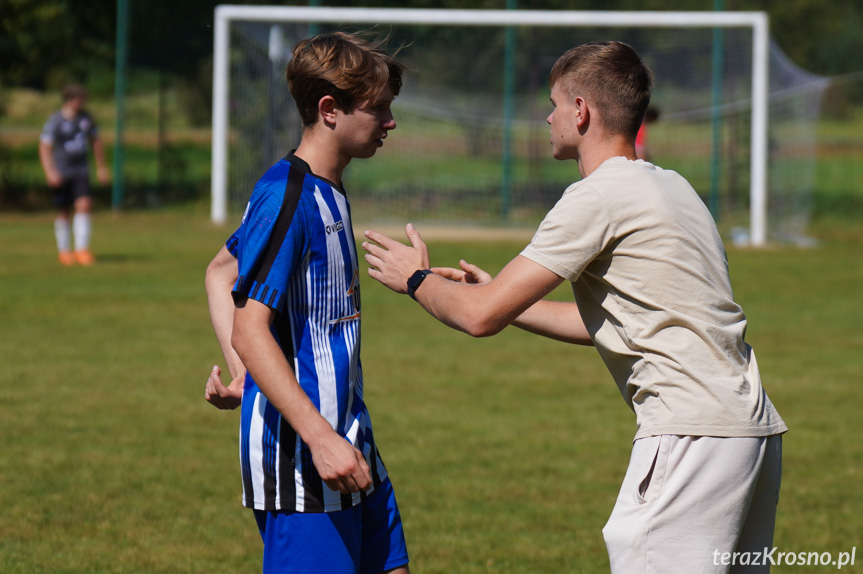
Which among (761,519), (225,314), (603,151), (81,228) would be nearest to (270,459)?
(225,314)

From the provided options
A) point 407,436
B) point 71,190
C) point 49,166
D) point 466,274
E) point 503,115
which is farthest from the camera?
point 503,115

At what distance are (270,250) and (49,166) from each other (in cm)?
1356

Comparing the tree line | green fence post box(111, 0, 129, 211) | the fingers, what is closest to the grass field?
the fingers

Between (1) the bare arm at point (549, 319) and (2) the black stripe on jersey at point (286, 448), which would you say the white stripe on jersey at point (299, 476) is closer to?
(2) the black stripe on jersey at point (286, 448)

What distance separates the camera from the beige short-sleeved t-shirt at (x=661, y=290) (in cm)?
282

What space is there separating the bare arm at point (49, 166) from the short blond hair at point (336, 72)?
43.4 feet

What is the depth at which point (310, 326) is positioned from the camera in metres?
2.92

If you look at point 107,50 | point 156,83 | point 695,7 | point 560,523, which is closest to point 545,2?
point 695,7

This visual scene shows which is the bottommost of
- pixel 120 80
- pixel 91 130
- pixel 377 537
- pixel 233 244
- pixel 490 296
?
pixel 377 537

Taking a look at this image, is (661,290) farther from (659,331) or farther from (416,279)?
(416,279)

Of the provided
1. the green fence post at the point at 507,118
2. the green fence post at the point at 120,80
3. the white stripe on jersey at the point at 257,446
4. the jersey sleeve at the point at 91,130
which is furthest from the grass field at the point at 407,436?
the green fence post at the point at 120,80

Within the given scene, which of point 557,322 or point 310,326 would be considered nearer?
point 310,326

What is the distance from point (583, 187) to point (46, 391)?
19.6 ft

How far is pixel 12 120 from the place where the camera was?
139ft
